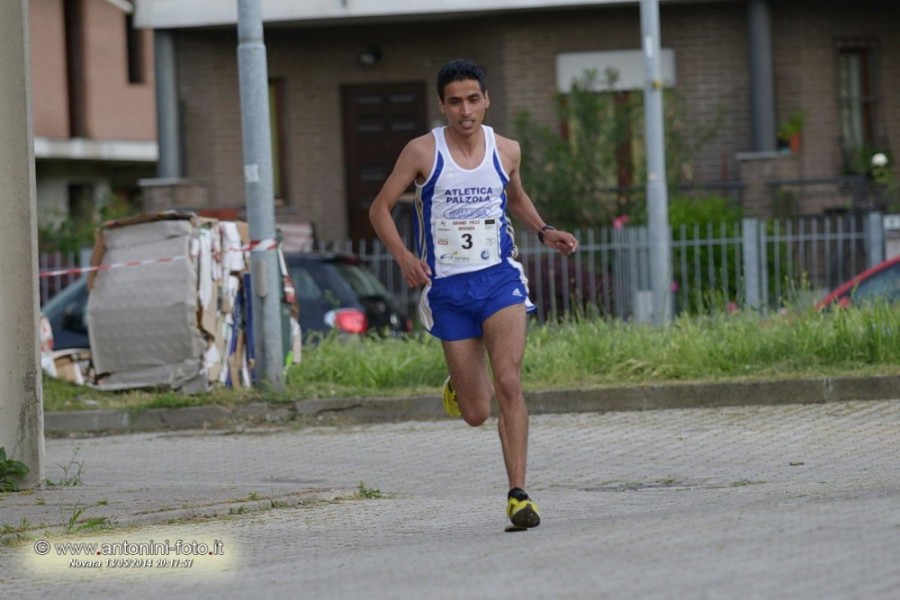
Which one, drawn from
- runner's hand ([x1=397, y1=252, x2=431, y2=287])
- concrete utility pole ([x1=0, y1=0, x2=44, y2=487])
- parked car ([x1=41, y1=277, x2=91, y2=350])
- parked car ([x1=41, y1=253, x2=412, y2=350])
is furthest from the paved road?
parked car ([x1=41, y1=253, x2=412, y2=350])

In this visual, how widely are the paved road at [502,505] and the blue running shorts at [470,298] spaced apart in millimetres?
854

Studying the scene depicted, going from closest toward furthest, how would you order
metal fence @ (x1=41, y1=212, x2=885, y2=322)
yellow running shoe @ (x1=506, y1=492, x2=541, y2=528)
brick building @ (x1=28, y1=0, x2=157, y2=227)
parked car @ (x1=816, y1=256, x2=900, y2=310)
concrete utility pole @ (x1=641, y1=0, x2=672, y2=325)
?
yellow running shoe @ (x1=506, y1=492, x2=541, y2=528) < parked car @ (x1=816, y1=256, x2=900, y2=310) < concrete utility pole @ (x1=641, y1=0, x2=672, y2=325) < metal fence @ (x1=41, y1=212, x2=885, y2=322) < brick building @ (x1=28, y1=0, x2=157, y2=227)

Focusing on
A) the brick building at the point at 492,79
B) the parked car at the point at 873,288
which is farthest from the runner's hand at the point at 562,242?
the brick building at the point at 492,79

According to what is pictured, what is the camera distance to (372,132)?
28406mm

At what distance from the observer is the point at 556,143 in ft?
82.8

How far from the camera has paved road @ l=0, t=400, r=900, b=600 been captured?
5910 mm

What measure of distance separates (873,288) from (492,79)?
38.1 ft

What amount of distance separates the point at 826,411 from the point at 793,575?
7303 mm

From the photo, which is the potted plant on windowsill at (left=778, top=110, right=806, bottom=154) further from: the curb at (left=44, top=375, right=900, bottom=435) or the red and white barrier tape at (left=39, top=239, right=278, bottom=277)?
the curb at (left=44, top=375, right=900, bottom=435)

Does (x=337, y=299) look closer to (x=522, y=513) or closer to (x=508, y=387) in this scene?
(x=508, y=387)

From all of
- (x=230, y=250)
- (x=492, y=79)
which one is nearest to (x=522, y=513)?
(x=230, y=250)

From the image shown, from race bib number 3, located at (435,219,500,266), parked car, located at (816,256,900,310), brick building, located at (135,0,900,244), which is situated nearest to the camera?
race bib number 3, located at (435,219,500,266)

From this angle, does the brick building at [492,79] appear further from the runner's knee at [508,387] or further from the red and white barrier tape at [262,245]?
the runner's knee at [508,387]

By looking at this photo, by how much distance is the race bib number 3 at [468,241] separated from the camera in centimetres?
787
